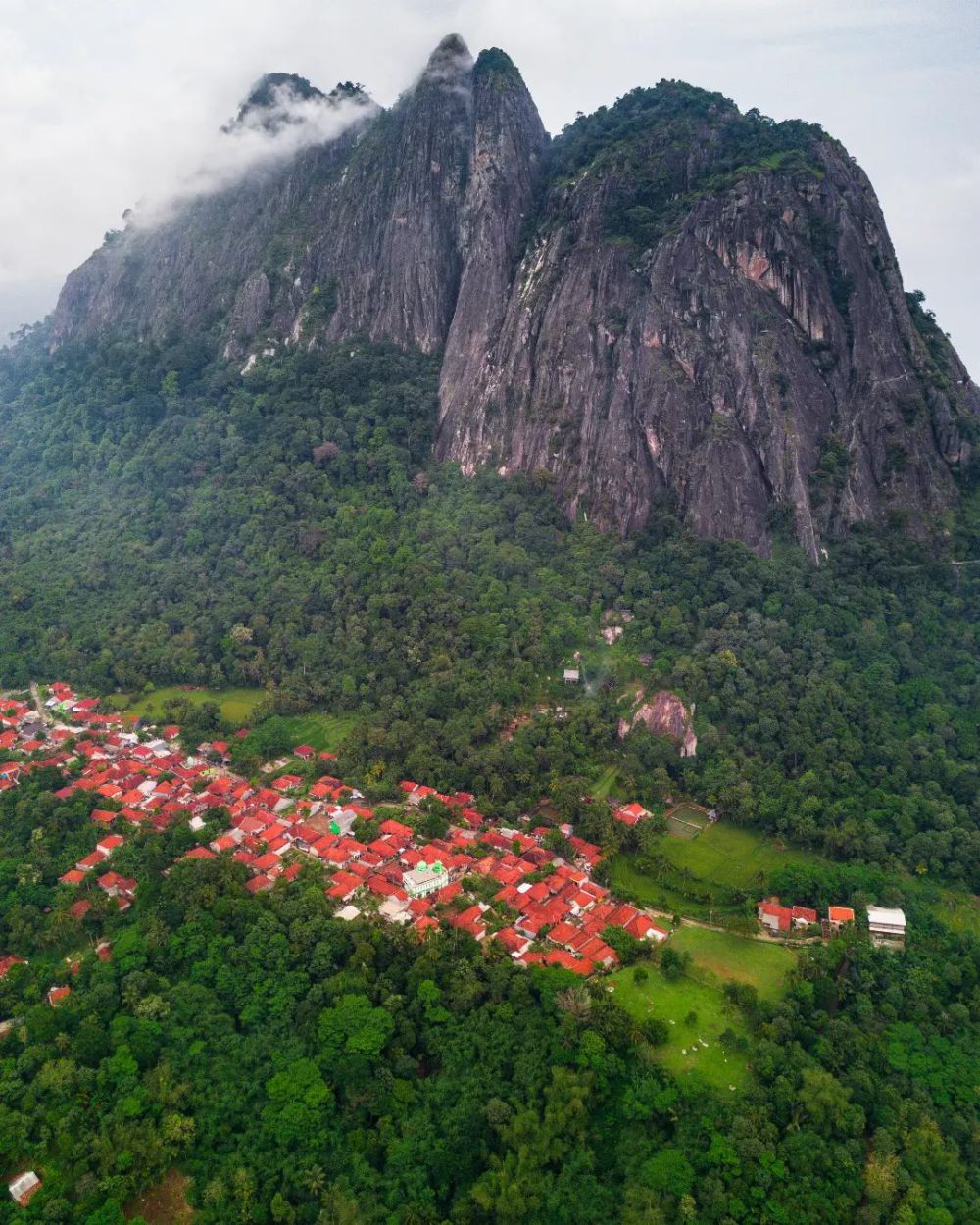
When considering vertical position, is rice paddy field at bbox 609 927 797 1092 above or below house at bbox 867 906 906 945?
below

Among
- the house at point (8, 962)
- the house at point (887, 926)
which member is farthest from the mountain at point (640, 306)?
the house at point (8, 962)

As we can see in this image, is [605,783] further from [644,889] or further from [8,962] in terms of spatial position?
[8,962]

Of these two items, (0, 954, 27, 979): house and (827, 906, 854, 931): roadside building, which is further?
(827, 906, 854, 931): roadside building

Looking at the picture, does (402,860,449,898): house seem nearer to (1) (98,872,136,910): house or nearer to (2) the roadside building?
(1) (98,872,136,910): house

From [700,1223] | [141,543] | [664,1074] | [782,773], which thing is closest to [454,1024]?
[664,1074]

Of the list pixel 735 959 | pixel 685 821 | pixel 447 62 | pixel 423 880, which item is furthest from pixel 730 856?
pixel 447 62

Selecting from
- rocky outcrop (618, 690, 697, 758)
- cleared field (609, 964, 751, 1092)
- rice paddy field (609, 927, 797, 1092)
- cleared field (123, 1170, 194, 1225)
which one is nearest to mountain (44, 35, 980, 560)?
rocky outcrop (618, 690, 697, 758)

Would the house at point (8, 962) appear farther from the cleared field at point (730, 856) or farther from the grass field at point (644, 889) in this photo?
the cleared field at point (730, 856)

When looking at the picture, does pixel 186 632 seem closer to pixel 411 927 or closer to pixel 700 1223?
pixel 411 927
